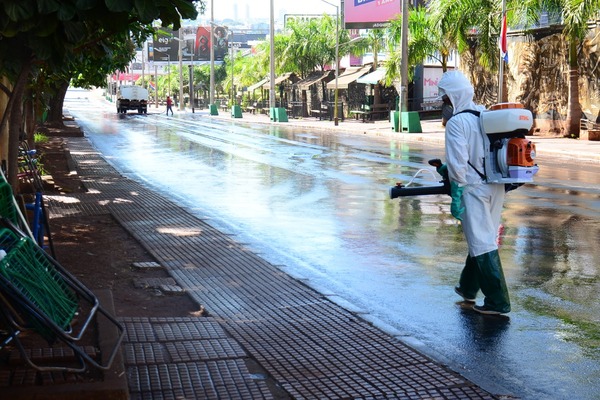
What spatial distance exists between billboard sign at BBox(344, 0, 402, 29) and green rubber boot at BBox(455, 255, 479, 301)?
166 feet

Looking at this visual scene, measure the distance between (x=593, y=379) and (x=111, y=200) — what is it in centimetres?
1051

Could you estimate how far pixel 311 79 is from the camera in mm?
69812

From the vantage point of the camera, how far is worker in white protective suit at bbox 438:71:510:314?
730cm

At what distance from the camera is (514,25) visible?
35.0 m

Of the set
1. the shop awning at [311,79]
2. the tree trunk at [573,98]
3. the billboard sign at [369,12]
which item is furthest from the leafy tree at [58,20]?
the shop awning at [311,79]

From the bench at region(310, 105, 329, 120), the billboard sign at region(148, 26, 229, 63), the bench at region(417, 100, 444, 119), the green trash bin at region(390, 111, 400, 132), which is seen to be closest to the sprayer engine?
the green trash bin at region(390, 111, 400, 132)

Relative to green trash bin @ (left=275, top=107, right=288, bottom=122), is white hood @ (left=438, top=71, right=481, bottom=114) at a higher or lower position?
higher

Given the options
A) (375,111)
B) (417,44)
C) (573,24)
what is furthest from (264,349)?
(375,111)

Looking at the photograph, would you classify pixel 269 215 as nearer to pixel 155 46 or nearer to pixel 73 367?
pixel 73 367

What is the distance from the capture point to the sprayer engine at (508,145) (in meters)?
7.14

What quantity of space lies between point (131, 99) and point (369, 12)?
1002 inches

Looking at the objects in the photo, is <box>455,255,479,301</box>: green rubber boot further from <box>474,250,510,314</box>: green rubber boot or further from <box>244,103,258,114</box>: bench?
<box>244,103,258,114</box>: bench

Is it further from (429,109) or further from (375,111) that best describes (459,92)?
(375,111)

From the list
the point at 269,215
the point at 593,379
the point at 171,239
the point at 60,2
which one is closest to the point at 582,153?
the point at 269,215
